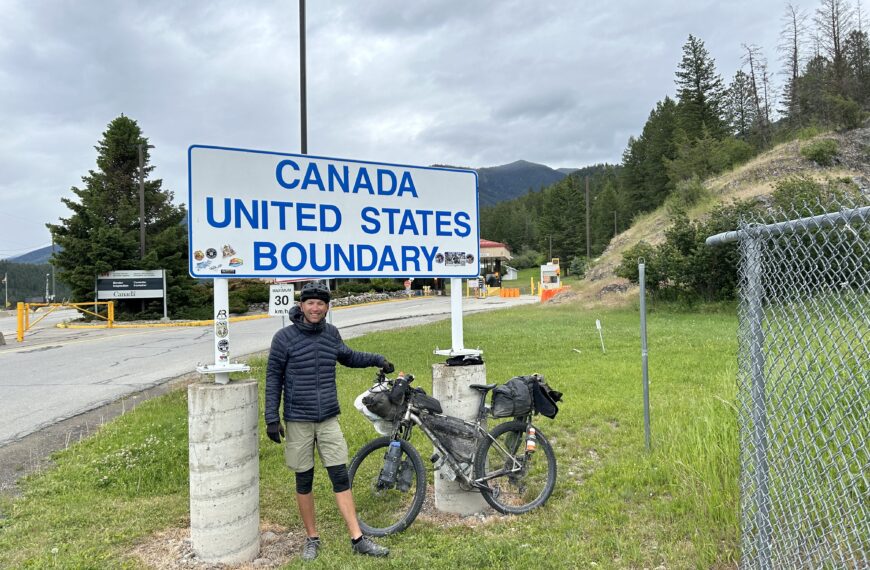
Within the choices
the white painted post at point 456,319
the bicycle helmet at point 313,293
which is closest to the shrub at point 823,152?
the white painted post at point 456,319

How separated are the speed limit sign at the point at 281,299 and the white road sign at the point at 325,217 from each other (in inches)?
193

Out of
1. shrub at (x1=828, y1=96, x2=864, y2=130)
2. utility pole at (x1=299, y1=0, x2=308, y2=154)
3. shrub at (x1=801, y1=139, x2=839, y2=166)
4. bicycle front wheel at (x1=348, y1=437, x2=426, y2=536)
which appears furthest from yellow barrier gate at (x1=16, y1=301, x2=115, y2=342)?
shrub at (x1=828, y1=96, x2=864, y2=130)

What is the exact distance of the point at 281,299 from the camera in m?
9.20

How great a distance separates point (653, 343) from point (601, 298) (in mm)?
14047

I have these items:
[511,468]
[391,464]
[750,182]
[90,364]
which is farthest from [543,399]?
[750,182]

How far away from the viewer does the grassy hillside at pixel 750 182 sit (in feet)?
86.2

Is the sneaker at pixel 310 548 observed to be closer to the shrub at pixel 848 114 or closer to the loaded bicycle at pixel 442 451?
the loaded bicycle at pixel 442 451

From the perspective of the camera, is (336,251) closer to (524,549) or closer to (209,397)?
(209,397)

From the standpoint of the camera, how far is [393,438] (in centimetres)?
397

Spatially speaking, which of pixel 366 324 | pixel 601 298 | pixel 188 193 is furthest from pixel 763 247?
pixel 601 298

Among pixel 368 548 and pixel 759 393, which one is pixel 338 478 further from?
pixel 759 393

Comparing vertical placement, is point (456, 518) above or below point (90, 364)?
below

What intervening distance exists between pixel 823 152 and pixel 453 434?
111 feet

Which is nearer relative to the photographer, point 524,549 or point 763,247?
point 763,247
